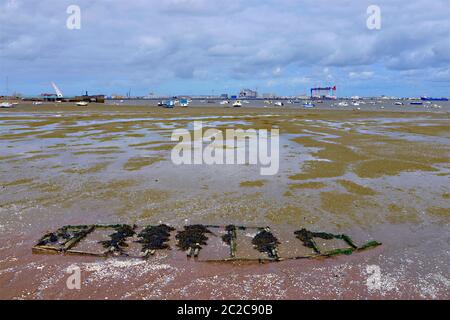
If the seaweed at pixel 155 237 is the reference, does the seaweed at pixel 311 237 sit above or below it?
below

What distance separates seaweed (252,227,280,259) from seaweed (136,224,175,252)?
2.12 m

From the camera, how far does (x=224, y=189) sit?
1305 centimetres

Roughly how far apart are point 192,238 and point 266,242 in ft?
5.92

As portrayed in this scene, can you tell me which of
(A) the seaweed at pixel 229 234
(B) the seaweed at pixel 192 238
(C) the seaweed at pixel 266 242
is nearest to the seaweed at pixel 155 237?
(B) the seaweed at pixel 192 238

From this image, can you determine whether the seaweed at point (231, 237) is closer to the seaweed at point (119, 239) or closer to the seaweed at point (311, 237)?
the seaweed at point (311, 237)

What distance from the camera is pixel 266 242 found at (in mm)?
8344

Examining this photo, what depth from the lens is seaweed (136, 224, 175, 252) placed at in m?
8.08

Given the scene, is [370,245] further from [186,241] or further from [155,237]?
[155,237]

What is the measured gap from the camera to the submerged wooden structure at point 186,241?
7.72 m

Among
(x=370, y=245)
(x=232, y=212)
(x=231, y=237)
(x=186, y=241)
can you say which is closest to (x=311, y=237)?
(x=370, y=245)

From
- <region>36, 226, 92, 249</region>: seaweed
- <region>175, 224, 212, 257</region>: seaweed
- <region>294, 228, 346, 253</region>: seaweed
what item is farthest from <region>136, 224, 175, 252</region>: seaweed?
<region>294, 228, 346, 253</region>: seaweed

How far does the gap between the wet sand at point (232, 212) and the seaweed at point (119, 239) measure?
54cm

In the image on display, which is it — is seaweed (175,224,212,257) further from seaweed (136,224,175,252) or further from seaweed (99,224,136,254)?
seaweed (99,224,136,254)
